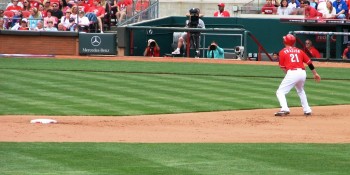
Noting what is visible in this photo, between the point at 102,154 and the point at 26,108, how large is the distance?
19.5 ft

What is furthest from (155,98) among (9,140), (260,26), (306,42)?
(260,26)

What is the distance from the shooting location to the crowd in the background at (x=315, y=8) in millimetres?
30812

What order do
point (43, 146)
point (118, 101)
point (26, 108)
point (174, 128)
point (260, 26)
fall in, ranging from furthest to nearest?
point (260, 26) → point (118, 101) → point (26, 108) → point (174, 128) → point (43, 146)

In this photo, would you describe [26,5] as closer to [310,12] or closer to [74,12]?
[74,12]

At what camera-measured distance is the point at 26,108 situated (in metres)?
17.4

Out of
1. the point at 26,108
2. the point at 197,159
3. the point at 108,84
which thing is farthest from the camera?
the point at 108,84

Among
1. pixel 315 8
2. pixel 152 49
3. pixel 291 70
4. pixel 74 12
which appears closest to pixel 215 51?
pixel 152 49

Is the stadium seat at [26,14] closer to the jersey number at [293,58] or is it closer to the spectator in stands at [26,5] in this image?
the spectator in stands at [26,5]

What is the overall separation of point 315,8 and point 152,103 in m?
14.8

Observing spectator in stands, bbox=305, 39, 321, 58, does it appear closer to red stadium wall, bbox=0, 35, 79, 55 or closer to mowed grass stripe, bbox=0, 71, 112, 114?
red stadium wall, bbox=0, 35, 79, 55

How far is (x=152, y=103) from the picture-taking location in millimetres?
18469

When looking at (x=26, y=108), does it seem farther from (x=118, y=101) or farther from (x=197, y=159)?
(x=197, y=159)

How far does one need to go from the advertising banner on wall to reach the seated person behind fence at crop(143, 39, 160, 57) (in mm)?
1055

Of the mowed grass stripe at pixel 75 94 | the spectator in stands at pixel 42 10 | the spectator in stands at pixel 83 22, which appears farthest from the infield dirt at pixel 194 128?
the spectator in stands at pixel 42 10
